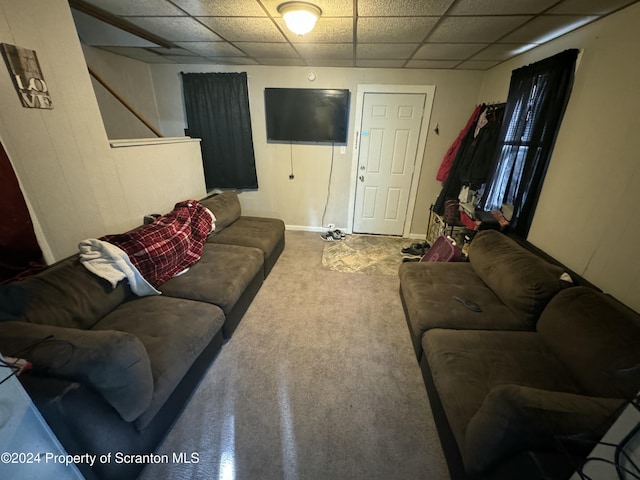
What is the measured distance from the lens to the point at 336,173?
149 inches

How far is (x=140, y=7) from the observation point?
5.68ft

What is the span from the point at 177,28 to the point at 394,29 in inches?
69.8

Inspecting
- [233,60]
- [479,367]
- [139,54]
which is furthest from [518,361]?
[139,54]

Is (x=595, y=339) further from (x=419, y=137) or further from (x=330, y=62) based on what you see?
(x=330, y=62)

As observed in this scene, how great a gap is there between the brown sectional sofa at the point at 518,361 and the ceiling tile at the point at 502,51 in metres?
1.66

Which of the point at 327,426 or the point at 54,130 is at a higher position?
the point at 54,130

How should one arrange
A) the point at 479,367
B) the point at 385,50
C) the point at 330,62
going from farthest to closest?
the point at 330,62 < the point at 385,50 < the point at 479,367

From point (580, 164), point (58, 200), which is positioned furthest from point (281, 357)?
point (580, 164)

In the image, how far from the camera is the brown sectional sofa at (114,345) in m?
0.96

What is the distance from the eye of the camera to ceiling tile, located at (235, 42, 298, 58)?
247 cm

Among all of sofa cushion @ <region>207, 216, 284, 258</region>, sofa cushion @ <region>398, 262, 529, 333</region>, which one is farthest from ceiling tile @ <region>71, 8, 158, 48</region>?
sofa cushion @ <region>398, 262, 529, 333</region>

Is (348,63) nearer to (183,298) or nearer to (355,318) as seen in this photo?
(355,318)

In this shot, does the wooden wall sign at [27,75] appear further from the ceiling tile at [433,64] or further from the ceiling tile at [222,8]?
the ceiling tile at [433,64]

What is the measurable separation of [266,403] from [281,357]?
0.35 metres
